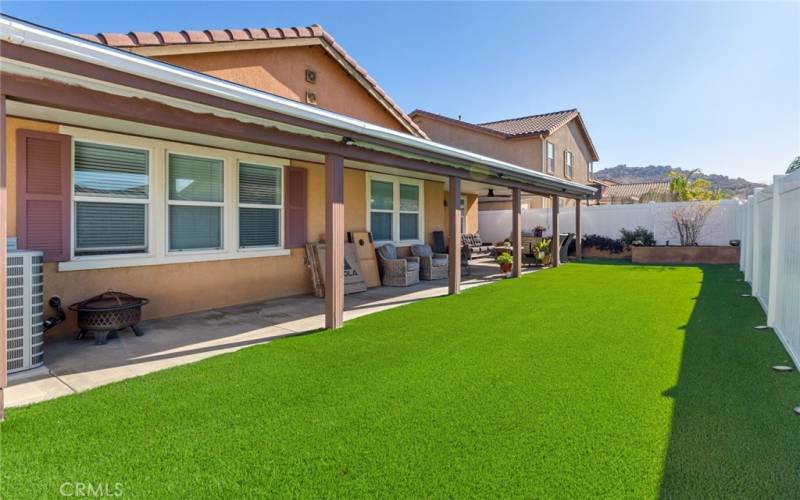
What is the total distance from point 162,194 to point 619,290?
334 inches

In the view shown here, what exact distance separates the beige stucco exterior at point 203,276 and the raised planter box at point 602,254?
10623mm

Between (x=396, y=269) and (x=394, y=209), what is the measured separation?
184 centimetres

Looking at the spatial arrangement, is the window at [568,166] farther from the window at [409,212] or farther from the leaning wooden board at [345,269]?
the leaning wooden board at [345,269]

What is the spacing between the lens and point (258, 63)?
8500 mm

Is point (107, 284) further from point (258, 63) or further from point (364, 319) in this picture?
point (258, 63)

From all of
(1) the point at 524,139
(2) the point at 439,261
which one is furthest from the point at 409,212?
(1) the point at 524,139

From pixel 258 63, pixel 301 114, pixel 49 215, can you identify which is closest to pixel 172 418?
pixel 301 114

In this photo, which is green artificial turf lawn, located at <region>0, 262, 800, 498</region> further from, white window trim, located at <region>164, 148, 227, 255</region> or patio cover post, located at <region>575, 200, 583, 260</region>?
patio cover post, located at <region>575, 200, 583, 260</region>

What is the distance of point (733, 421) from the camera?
2.96m

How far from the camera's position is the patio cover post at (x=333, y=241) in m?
5.59

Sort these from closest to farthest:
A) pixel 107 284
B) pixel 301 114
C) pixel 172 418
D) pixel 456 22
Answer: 1. pixel 172 418
2. pixel 301 114
3. pixel 107 284
4. pixel 456 22

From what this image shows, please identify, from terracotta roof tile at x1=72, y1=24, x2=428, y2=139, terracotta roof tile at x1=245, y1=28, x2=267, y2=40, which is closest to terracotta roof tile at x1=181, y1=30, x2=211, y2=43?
terracotta roof tile at x1=72, y1=24, x2=428, y2=139

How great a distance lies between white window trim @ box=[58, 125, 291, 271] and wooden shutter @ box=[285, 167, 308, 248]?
49 centimetres

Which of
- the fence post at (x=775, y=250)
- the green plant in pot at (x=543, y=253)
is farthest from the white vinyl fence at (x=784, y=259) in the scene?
the green plant in pot at (x=543, y=253)
